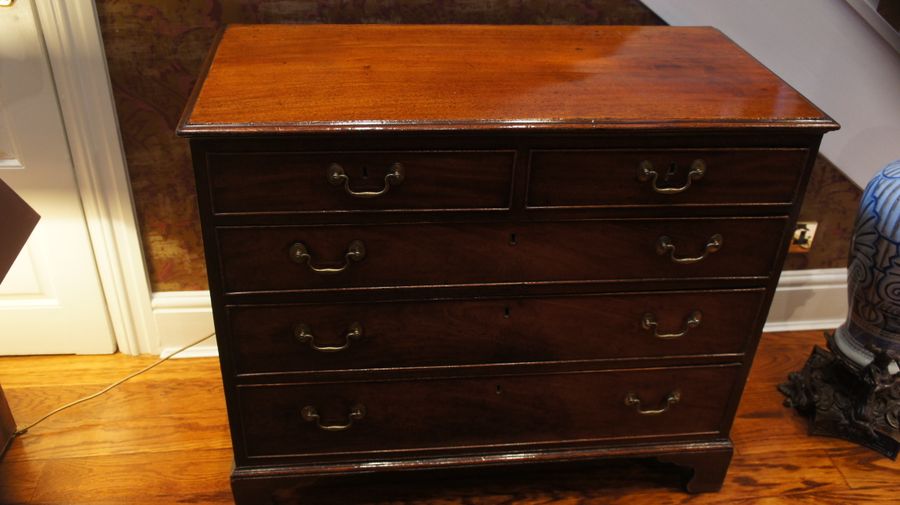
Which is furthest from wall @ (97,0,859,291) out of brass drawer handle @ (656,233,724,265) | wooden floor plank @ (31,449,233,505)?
brass drawer handle @ (656,233,724,265)

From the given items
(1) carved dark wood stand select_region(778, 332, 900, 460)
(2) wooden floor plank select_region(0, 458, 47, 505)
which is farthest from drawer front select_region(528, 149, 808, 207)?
(2) wooden floor plank select_region(0, 458, 47, 505)

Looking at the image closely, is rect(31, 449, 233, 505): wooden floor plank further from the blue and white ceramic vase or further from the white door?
the blue and white ceramic vase

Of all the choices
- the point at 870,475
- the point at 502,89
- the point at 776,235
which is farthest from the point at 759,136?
the point at 870,475

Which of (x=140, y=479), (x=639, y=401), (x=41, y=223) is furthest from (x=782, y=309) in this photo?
(x=41, y=223)

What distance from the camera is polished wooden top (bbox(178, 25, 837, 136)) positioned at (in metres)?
1.21

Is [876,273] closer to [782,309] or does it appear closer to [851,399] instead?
[851,399]

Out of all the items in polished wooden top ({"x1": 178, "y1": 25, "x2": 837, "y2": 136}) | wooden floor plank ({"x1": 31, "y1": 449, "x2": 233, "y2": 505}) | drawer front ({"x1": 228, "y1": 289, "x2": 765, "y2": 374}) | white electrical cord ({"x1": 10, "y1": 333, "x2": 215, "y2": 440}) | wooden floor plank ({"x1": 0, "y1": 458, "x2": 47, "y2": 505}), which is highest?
polished wooden top ({"x1": 178, "y1": 25, "x2": 837, "y2": 136})

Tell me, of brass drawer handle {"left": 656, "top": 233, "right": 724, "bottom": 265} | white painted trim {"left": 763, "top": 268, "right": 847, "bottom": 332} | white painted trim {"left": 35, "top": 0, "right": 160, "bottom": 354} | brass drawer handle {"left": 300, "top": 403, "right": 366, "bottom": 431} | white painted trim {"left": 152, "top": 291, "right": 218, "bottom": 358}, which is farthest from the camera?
white painted trim {"left": 763, "top": 268, "right": 847, "bottom": 332}

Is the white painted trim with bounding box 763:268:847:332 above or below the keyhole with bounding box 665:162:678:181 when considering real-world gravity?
below

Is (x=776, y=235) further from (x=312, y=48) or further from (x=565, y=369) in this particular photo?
(x=312, y=48)

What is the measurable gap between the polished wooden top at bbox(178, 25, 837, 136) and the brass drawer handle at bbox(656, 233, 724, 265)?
0.23m

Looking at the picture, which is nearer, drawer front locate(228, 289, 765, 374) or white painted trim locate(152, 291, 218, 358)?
drawer front locate(228, 289, 765, 374)

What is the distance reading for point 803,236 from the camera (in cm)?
→ 210

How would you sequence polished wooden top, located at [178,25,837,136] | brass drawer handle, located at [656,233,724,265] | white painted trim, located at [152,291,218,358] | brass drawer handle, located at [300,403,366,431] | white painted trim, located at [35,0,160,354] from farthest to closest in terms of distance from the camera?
white painted trim, located at [152,291,218,358], white painted trim, located at [35,0,160,354], brass drawer handle, located at [300,403,366,431], brass drawer handle, located at [656,233,724,265], polished wooden top, located at [178,25,837,136]
